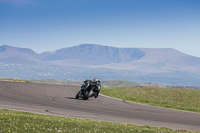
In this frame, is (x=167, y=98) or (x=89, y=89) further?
(x=167, y=98)

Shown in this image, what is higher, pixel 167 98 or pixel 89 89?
pixel 89 89

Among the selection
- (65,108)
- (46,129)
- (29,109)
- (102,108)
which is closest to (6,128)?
(46,129)

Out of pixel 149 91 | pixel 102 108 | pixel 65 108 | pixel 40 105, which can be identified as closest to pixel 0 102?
pixel 40 105

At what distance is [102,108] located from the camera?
885 inches

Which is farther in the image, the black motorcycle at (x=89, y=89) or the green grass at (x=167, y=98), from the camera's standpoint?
the black motorcycle at (x=89, y=89)

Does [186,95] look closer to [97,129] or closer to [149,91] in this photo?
[149,91]

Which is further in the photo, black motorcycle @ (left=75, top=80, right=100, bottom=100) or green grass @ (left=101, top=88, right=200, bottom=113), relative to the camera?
black motorcycle @ (left=75, top=80, right=100, bottom=100)

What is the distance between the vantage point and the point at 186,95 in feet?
113

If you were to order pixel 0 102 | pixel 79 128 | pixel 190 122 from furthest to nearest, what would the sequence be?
pixel 0 102 < pixel 190 122 < pixel 79 128

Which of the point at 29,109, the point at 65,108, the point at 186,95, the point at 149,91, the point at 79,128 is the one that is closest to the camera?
the point at 79,128

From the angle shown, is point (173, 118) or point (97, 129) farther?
point (173, 118)

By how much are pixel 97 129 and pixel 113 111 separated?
827 centimetres

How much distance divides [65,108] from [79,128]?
868 centimetres

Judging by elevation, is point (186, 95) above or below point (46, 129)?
above
